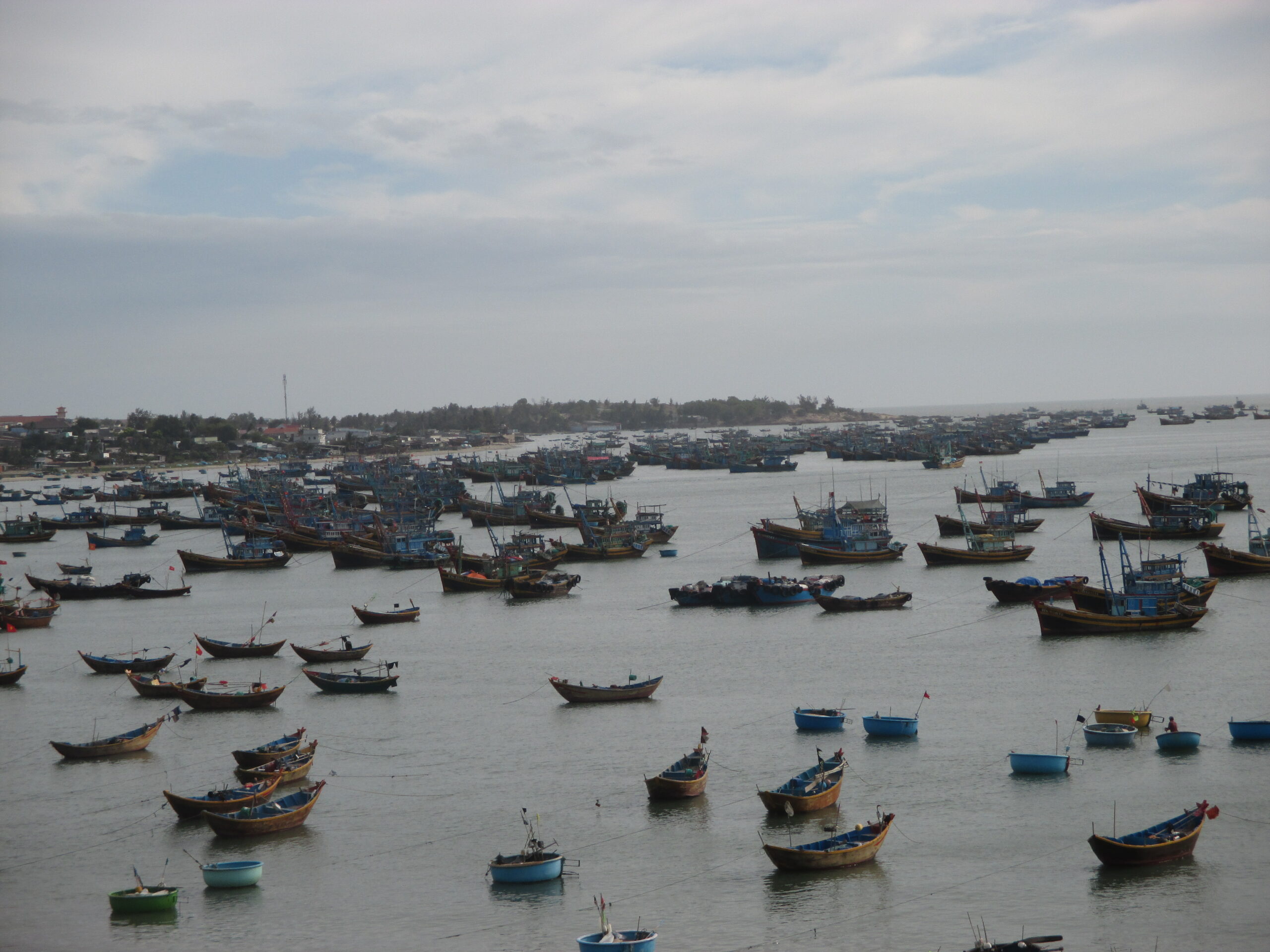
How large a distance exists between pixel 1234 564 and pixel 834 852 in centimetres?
3809

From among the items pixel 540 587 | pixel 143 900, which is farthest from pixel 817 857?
pixel 540 587

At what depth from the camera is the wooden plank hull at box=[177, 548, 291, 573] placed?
2926 inches

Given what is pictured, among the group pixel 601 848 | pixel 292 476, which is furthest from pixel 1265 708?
pixel 292 476

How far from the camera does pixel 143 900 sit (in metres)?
22.7

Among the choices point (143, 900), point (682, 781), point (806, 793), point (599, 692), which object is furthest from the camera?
point (599, 692)

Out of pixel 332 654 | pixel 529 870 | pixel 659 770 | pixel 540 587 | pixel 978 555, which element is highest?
pixel 978 555

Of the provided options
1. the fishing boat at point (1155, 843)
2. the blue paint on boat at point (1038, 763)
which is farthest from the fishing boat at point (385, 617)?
the fishing boat at point (1155, 843)

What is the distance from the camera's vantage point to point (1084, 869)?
2314 centimetres

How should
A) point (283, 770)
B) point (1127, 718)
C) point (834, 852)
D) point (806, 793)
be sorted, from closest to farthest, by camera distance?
1. point (834, 852)
2. point (806, 793)
3. point (283, 770)
4. point (1127, 718)

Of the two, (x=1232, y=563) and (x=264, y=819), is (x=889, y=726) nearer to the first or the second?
(x=264, y=819)

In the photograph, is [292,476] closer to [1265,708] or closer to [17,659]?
[17,659]

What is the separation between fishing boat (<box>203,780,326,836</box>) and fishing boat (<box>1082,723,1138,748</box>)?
17213 mm

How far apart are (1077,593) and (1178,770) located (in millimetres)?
17228

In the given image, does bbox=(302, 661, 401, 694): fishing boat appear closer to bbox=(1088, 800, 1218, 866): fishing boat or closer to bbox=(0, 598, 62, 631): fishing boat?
bbox=(0, 598, 62, 631): fishing boat
